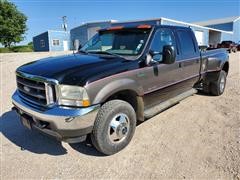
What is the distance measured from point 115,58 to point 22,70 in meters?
1.49

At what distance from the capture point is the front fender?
3.16 m

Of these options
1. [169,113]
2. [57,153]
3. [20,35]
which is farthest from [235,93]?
[20,35]

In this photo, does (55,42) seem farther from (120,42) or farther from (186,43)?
(120,42)

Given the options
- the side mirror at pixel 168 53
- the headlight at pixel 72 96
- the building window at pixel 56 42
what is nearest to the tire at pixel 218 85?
the side mirror at pixel 168 53

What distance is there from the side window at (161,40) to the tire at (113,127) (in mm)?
1267

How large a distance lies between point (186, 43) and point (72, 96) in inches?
127

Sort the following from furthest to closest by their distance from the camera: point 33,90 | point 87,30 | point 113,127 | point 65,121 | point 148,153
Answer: point 87,30, point 148,153, point 113,127, point 33,90, point 65,121

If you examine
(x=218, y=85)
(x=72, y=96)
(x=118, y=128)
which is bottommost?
(x=118, y=128)

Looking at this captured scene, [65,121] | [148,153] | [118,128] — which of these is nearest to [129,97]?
[118,128]

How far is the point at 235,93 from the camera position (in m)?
6.96

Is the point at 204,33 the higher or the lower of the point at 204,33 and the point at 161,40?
the higher

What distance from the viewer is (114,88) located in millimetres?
3320

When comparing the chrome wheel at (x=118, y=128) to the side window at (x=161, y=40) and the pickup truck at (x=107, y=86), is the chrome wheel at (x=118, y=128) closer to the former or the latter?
the pickup truck at (x=107, y=86)

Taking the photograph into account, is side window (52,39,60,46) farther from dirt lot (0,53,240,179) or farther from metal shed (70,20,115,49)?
dirt lot (0,53,240,179)
